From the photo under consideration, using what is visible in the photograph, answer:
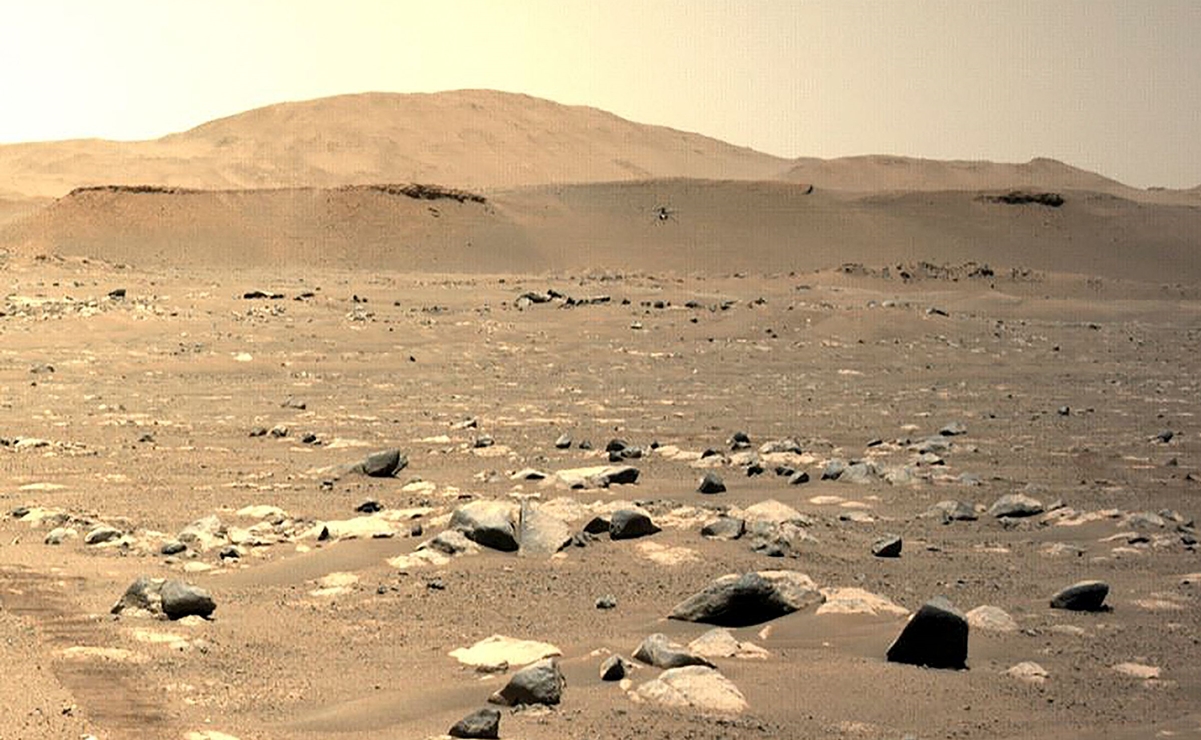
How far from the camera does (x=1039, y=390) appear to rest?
12.0m

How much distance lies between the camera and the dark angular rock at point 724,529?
575cm

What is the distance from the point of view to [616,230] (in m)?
40.9

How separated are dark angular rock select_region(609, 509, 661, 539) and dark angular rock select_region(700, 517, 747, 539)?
0.24 metres

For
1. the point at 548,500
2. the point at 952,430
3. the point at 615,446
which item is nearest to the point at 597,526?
the point at 548,500

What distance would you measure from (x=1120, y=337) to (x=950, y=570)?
13.7 metres

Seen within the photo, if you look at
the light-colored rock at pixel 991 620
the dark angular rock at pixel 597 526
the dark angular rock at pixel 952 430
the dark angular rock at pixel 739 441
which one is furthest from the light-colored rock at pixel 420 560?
the dark angular rock at pixel 952 430

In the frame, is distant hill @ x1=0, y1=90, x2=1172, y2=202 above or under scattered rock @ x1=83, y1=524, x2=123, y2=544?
above

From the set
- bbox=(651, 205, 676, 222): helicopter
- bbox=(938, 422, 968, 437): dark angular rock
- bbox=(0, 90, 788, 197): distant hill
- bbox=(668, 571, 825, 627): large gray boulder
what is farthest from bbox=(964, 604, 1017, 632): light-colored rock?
bbox=(0, 90, 788, 197): distant hill

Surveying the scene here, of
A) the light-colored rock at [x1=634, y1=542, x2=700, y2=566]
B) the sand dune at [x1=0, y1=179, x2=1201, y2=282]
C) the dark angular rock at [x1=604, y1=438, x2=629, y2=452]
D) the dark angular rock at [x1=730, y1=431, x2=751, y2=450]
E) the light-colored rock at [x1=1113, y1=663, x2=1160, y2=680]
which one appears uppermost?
the sand dune at [x1=0, y1=179, x2=1201, y2=282]

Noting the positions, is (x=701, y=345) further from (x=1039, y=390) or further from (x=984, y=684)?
(x=984, y=684)

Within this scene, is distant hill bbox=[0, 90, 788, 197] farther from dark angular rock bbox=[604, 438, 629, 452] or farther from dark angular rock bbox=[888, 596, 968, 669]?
dark angular rock bbox=[888, 596, 968, 669]

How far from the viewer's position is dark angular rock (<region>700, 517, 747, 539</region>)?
18.9ft

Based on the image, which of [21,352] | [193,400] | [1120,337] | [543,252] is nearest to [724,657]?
[193,400]

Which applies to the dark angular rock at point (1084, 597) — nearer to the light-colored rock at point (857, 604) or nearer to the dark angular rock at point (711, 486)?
the light-colored rock at point (857, 604)
